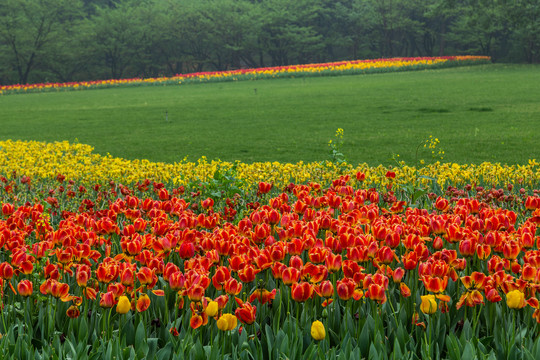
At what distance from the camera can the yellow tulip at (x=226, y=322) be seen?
8.36ft

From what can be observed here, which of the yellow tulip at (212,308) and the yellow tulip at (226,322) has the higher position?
the yellow tulip at (212,308)

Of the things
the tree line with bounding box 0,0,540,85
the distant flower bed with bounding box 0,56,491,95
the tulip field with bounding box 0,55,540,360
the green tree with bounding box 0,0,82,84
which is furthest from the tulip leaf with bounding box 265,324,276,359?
the green tree with bounding box 0,0,82,84

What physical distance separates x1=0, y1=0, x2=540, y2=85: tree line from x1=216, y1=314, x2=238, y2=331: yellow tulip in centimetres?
5116

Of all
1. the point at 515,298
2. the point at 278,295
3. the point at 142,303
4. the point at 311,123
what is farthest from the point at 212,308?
the point at 311,123

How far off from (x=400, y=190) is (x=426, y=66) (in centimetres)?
3928

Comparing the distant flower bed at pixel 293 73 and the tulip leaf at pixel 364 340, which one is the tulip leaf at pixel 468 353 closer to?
the tulip leaf at pixel 364 340

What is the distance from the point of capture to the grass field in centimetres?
1222

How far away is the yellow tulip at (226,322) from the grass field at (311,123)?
8385mm

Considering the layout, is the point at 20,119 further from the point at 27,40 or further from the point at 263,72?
the point at 27,40

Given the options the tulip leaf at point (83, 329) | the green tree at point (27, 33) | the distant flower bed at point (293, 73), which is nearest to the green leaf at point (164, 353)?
the tulip leaf at point (83, 329)

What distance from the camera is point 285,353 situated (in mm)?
2688

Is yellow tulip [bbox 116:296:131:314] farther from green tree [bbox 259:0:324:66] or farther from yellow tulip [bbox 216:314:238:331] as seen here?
green tree [bbox 259:0:324:66]

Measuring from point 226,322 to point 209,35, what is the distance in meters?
57.0

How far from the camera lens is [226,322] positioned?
2.55m
